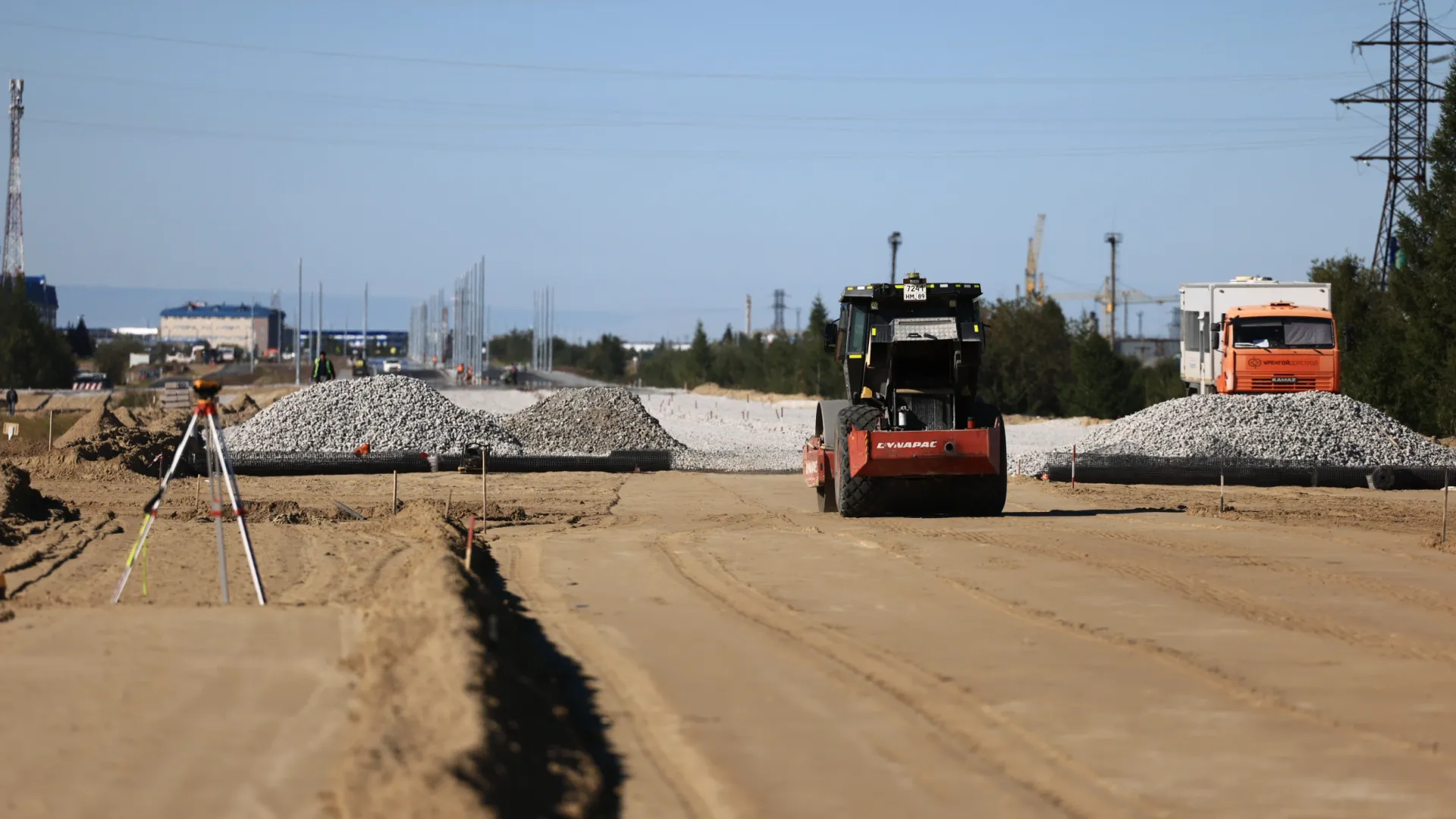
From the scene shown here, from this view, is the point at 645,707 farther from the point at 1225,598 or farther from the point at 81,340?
the point at 81,340

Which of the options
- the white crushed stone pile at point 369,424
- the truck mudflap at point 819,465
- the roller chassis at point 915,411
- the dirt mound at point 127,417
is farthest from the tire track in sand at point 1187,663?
the dirt mound at point 127,417

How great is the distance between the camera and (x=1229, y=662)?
945 centimetres

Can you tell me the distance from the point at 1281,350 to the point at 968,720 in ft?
83.8

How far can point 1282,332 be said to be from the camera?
3119 cm

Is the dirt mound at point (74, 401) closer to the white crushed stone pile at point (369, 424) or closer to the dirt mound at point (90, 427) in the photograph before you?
the dirt mound at point (90, 427)

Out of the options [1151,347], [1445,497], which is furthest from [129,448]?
[1151,347]

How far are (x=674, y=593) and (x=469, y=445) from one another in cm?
1848

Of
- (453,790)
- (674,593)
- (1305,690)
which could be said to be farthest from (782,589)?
(453,790)

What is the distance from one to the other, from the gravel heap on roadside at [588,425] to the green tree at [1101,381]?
23306mm

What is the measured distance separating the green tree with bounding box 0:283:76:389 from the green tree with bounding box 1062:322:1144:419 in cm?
4857

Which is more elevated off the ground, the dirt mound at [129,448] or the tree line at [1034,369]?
the tree line at [1034,369]

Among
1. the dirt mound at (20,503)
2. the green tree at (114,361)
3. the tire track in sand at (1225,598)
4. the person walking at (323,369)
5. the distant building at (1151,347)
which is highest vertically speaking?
the distant building at (1151,347)

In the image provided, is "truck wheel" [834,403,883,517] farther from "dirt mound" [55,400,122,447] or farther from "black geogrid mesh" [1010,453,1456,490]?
"dirt mound" [55,400,122,447]

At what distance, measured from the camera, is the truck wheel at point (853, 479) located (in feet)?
59.6
